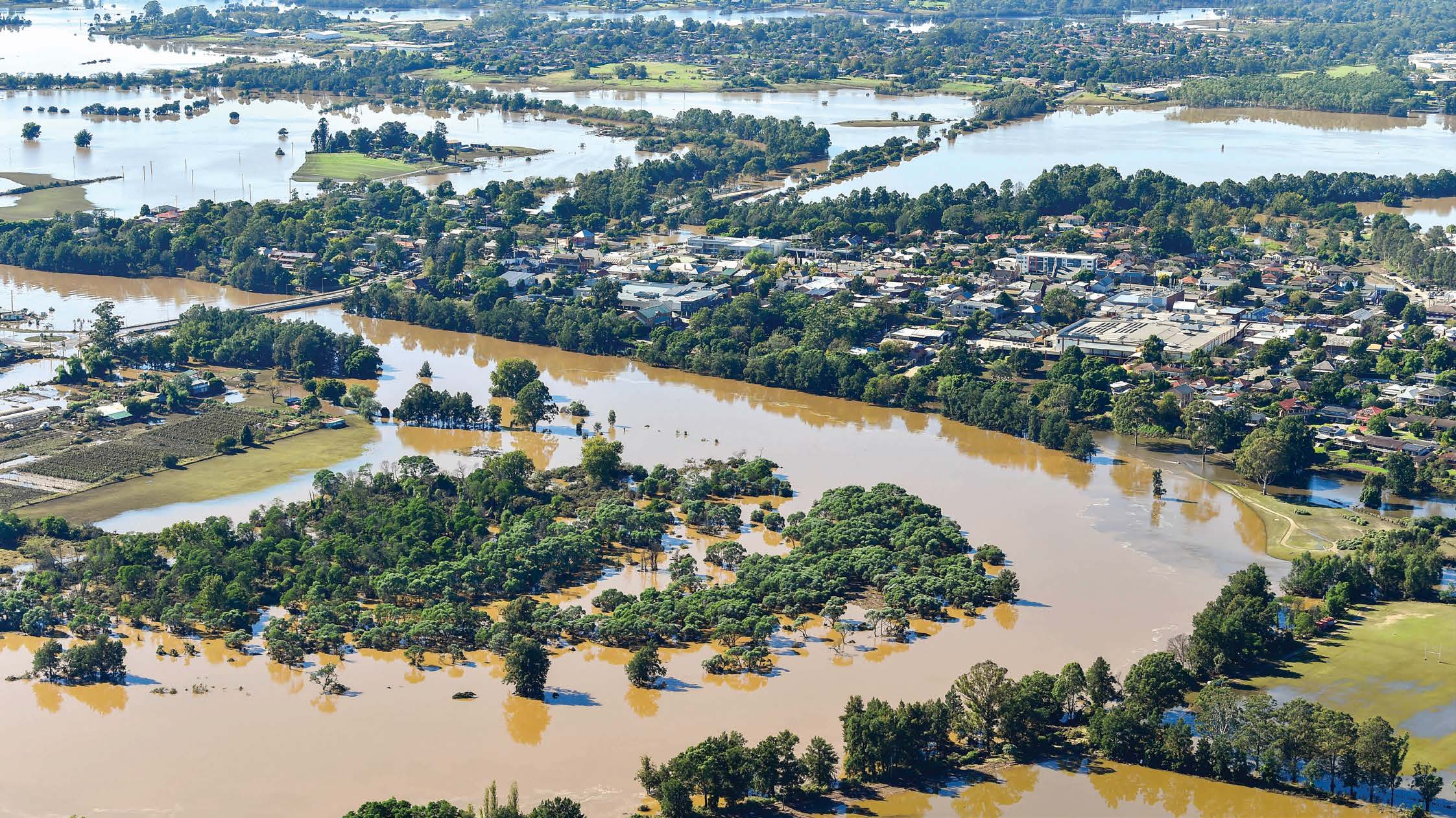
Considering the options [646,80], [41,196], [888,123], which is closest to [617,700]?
[41,196]

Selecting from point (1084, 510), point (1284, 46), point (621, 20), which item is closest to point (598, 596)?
point (1084, 510)

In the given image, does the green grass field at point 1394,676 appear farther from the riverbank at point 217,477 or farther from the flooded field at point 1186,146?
the flooded field at point 1186,146

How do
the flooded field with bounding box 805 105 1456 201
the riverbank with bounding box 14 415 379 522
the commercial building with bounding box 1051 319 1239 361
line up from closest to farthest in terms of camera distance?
the riverbank with bounding box 14 415 379 522, the commercial building with bounding box 1051 319 1239 361, the flooded field with bounding box 805 105 1456 201

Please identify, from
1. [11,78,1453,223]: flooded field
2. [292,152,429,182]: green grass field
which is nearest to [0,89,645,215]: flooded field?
[11,78,1453,223]: flooded field

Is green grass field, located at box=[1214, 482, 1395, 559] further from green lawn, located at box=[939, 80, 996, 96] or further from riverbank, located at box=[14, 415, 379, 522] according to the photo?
green lawn, located at box=[939, 80, 996, 96]

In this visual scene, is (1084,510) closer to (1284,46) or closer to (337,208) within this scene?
(337,208)

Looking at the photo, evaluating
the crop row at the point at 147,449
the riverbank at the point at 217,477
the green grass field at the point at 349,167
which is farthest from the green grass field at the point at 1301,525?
the green grass field at the point at 349,167
